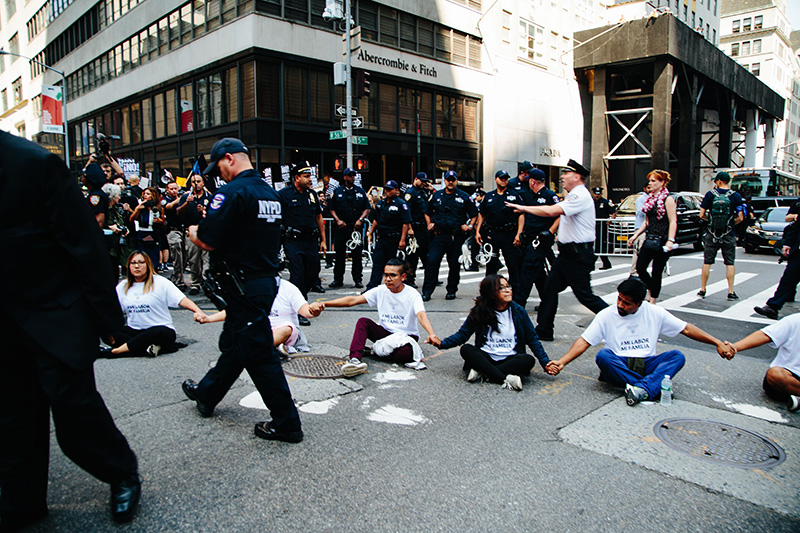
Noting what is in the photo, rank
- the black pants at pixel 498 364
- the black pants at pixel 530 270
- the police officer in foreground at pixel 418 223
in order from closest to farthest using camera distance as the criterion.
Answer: the black pants at pixel 498 364 → the black pants at pixel 530 270 → the police officer in foreground at pixel 418 223

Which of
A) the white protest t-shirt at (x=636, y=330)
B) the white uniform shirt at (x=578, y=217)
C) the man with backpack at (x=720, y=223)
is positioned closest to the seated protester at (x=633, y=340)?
the white protest t-shirt at (x=636, y=330)

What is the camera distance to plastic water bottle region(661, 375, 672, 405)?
4438 mm

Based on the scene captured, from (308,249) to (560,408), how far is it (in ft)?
15.0

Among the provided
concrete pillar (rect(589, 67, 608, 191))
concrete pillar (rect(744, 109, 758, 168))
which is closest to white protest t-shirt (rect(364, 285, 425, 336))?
concrete pillar (rect(589, 67, 608, 191))

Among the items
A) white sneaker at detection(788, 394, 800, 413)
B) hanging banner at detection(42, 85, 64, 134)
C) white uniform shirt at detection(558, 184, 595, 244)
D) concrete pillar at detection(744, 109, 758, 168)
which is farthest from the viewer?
concrete pillar at detection(744, 109, 758, 168)

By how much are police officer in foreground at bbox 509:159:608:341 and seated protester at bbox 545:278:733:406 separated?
4.59 ft

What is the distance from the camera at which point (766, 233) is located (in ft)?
52.7

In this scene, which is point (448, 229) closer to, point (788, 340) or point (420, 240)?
point (420, 240)

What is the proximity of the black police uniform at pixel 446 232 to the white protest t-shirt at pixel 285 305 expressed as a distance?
369 centimetres

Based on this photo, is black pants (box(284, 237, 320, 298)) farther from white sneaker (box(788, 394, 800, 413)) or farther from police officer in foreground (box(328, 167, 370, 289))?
white sneaker (box(788, 394, 800, 413))

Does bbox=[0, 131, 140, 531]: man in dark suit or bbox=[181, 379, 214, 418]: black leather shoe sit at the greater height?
bbox=[0, 131, 140, 531]: man in dark suit

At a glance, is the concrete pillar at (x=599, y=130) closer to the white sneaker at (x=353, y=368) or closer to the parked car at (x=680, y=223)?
the parked car at (x=680, y=223)

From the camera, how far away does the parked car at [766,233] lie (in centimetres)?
1592

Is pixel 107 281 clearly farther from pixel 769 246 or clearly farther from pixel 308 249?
pixel 769 246
